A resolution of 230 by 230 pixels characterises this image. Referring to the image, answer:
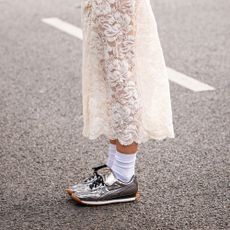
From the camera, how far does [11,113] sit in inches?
162

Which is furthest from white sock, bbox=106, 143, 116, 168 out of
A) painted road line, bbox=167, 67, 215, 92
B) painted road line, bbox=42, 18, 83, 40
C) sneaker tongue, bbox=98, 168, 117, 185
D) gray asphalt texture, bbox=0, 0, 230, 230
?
painted road line, bbox=42, 18, 83, 40

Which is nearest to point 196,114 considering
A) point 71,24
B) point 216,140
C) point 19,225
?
point 216,140

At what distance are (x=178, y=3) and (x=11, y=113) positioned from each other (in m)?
4.06

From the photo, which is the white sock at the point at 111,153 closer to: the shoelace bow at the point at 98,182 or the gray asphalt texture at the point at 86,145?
the shoelace bow at the point at 98,182

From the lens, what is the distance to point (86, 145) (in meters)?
3.53

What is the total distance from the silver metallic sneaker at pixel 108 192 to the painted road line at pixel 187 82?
185 cm

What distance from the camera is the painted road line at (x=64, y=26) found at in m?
6.30

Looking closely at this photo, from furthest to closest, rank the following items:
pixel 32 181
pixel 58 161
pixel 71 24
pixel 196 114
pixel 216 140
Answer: pixel 71 24 < pixel 196 114 < pixel 216 140 < pixel 58 161 < pixel 32 181

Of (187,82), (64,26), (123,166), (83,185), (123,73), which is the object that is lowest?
(64,26)

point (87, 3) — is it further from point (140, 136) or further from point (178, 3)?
point (178, 3)

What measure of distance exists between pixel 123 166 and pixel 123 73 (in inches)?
17.4

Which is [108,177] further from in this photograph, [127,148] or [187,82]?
[187,82]

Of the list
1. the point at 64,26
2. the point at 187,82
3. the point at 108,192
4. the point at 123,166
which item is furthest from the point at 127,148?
the point at 64,26

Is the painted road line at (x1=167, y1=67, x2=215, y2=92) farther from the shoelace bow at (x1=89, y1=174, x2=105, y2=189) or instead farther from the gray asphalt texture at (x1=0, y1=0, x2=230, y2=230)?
the shoelace bow at (x1=89, y1=174, x2=105, y2=189)
